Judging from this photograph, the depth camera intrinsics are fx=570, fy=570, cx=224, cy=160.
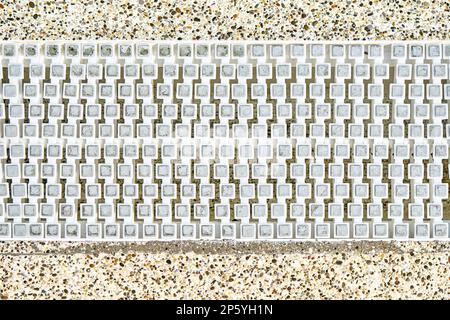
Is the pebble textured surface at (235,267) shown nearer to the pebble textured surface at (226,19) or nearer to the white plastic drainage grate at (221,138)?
the white plastic drainage grate at (221,138)

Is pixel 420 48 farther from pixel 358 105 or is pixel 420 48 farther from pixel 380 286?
pixel 380 286

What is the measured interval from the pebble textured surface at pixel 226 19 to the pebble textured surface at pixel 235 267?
1.21 feet

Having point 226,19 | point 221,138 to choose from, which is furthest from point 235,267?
point 226,19

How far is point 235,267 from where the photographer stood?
1022 mm

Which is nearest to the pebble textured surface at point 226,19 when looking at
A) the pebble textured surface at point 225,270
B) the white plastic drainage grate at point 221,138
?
the white plastic drainage grate at point 221,138

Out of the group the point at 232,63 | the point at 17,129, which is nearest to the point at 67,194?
the point at 17,129

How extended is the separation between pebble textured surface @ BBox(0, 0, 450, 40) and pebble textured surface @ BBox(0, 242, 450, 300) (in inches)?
14.6

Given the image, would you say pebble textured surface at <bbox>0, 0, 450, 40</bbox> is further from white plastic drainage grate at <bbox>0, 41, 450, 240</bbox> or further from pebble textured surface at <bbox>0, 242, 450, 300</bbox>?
pebble textured surface at <bbox>0, 242, 450, 300</bbox>

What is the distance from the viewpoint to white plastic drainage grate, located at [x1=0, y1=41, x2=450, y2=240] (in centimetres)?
92

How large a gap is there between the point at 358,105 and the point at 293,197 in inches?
7.3

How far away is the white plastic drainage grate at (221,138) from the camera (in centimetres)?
92

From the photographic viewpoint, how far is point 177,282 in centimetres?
102

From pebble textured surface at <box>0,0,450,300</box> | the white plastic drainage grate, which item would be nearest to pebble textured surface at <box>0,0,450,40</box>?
the white plastic drainage grate

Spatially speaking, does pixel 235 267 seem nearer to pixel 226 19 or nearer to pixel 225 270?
pixel 225 270
